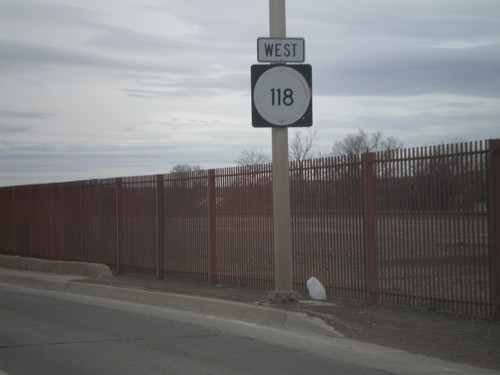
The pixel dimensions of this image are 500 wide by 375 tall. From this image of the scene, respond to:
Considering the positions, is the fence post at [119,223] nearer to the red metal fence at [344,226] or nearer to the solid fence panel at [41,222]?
the red metal fence at [344,226]

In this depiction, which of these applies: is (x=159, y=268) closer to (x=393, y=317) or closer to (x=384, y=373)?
(x=393, y=317)

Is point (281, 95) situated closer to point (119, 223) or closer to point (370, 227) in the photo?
point (370, 227)

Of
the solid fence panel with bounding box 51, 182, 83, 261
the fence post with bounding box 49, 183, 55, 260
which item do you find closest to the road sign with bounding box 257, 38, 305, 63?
the solid fence panel with bounding box 51, 182, 83, 261

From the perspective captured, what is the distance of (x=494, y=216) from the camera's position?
29.9 feet

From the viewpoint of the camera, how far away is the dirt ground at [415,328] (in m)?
8.07

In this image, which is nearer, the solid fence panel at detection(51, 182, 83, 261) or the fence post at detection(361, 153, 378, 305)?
the fence post at detection(361, 153, 378, 305)

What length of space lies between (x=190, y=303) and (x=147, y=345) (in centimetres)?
343

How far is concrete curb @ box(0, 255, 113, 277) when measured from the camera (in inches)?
690

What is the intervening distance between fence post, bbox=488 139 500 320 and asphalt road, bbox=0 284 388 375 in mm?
2544

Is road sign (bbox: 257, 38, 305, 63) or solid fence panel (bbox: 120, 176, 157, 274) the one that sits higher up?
road sign (bbox: 257, 38, 305, 63)

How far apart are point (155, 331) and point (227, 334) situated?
1.12 metres

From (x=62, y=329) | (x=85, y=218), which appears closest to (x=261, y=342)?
(x=62, y=329)

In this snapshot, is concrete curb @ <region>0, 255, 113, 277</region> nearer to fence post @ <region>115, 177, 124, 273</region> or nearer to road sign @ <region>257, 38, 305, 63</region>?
fence post @ <region>115, 177, 124, 273</region>

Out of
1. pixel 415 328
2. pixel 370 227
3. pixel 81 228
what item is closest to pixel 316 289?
pixel 370 227
